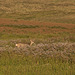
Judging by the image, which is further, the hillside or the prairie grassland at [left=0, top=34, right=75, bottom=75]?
the hillside

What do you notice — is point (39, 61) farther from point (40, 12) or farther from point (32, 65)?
point (40, 12)

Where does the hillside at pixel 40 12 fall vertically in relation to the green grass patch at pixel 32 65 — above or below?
below

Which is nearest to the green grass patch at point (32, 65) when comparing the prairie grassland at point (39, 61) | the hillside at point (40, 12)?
the prairie grassland at point (39, 61)

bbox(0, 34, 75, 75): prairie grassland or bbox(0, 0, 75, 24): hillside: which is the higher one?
bbox(0, 34, 75, 75): prairie grassland

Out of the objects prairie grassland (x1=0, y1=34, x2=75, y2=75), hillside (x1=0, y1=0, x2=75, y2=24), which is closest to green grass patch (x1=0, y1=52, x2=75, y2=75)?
prairie grassland (x1=0, y1=34, x2=75, y2=75)

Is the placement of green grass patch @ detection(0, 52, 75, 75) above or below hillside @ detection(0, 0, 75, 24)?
above

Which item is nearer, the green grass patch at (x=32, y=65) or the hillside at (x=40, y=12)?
the green grass patch at (x=32, y=65)

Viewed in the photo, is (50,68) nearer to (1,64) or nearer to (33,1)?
(1,64)

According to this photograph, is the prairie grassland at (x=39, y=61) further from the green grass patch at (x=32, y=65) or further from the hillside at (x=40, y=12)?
the hillside at (x=40, y=12)

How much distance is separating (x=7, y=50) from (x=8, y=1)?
7968 cm

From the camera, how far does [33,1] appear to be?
87750 millimetres

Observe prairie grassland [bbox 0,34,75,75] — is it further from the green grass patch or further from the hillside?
the hillside

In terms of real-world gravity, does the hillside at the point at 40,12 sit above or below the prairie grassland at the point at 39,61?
below

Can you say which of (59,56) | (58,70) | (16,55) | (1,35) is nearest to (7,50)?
(16,55)
